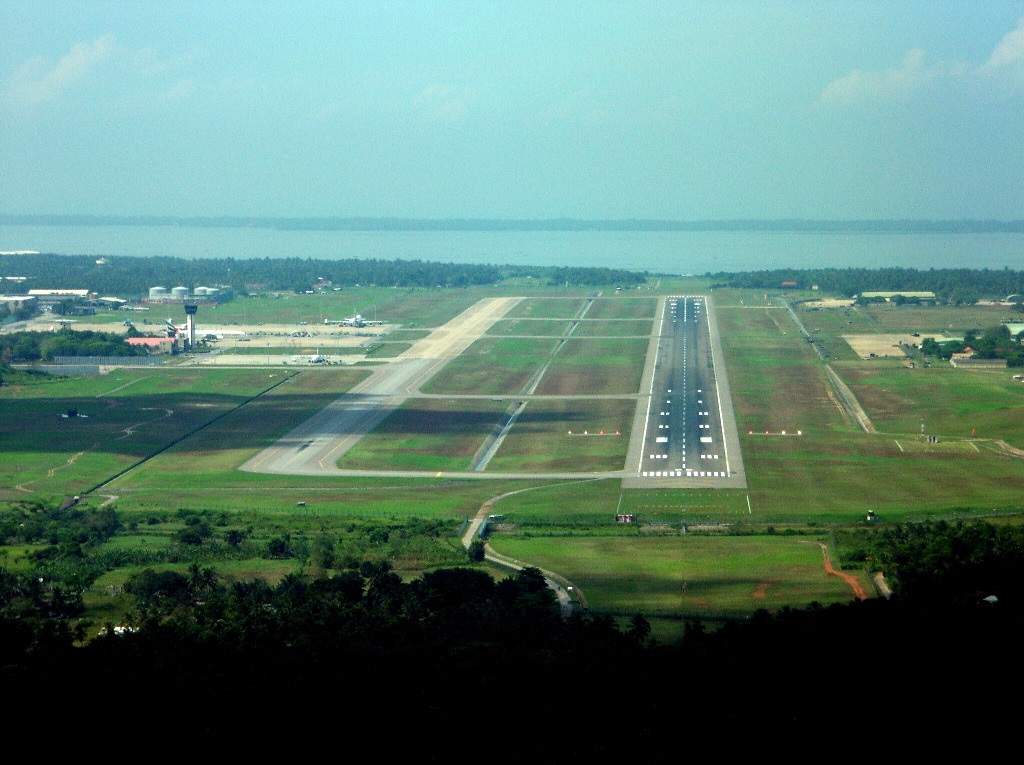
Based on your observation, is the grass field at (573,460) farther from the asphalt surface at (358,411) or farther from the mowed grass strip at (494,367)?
the asphalt surface at (358,411)

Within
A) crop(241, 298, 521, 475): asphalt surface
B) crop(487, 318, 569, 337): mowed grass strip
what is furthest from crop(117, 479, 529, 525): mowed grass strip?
crop(487, 318, 569, 337): mowed grass strip

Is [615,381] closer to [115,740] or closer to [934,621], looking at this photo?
[934,621]

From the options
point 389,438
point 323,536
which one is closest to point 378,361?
point 389,438

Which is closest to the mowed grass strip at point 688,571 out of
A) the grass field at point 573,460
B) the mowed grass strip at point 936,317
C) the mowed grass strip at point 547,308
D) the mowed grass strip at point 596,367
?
the grass field at point 573,460

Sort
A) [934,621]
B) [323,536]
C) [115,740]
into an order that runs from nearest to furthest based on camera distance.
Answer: [115,740]
[934,621]
[323,536]

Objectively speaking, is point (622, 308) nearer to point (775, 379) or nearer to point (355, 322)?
point (355, 322)

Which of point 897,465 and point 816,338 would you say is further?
point 816,338

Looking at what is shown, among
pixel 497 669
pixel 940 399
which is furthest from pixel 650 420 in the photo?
pixel 497 669
